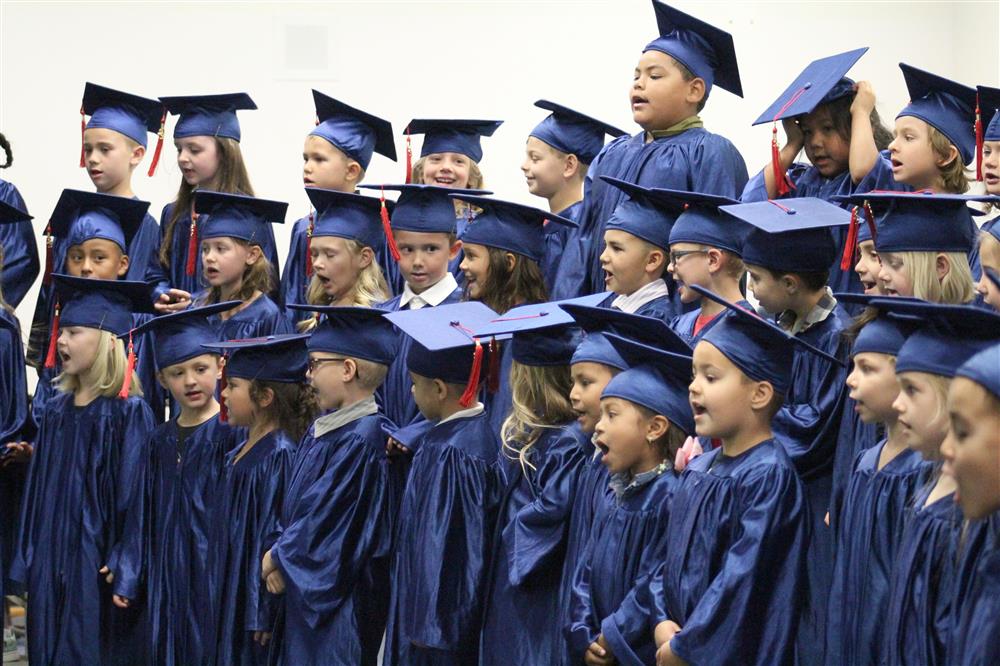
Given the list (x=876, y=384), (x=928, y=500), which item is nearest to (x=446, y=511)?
(x=876, y=384)

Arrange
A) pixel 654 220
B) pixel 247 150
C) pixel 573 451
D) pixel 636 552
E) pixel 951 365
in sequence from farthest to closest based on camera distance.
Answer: pixel 247 150, pixel 654 220, pixel 573 451, pixel 636 552, pixel 951 365

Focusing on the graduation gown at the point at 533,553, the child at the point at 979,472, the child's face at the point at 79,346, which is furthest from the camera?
the child's face at the point at 79,346

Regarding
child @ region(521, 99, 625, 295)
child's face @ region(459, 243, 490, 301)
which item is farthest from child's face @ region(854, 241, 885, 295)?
child @ region(521, 99, 625, 295)

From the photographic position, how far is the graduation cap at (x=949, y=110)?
4.64m

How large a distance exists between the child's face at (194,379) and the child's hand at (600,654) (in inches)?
83.2

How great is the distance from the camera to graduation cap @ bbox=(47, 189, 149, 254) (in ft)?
20.7

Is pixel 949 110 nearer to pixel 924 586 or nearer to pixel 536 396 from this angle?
pixel 536 396

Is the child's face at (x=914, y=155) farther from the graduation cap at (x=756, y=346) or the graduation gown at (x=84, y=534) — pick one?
the graduation gown at (x=84, y=534)

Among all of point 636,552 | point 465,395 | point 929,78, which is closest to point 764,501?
point 636,552

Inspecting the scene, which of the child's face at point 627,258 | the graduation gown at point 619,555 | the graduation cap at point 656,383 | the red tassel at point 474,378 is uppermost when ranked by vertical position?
the child's face at point 627,258

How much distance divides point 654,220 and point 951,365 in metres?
1.64

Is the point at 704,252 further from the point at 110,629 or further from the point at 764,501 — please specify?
the point at 110,629

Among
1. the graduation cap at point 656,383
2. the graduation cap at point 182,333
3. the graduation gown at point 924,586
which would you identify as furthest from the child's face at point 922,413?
the graduation cap at point 182,333

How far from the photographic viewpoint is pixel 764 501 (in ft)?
12.1
